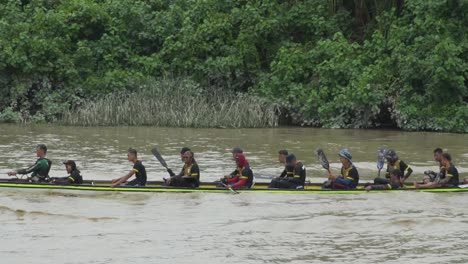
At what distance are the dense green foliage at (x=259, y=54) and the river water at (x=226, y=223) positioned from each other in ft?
21.6

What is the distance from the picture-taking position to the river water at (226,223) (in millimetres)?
13633

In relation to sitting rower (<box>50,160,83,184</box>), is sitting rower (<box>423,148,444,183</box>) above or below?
above

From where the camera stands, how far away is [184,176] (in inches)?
718

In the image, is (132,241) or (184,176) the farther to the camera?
(184,176)

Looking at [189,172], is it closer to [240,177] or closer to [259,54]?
[240,177]

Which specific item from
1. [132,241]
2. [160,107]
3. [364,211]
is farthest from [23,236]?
[160,107]

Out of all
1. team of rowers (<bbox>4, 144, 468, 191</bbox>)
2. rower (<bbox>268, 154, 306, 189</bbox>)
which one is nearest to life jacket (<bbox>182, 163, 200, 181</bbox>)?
team of rowers (<bbox>4, 144, 468, 191</bbox>)

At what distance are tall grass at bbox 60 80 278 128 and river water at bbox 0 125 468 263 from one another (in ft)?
22.7

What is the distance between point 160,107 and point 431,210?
15384 mm

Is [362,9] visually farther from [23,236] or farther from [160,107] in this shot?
[23,236]

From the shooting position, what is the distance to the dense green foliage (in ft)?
97.7

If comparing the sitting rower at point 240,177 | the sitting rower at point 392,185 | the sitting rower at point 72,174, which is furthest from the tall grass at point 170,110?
the sitting rower at point 392,185

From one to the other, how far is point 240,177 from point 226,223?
267 centimetres

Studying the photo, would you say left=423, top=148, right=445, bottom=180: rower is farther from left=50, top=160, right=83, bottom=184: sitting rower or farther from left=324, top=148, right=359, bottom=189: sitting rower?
left=50, top=160, right=83, bottom=184: sitting rower
